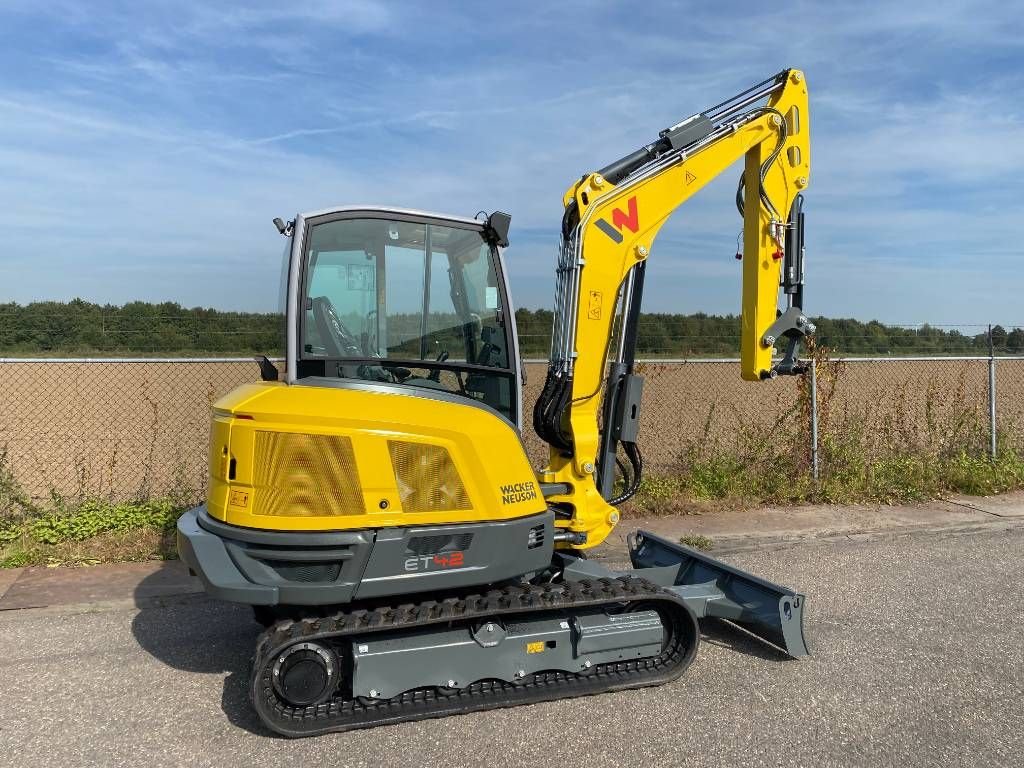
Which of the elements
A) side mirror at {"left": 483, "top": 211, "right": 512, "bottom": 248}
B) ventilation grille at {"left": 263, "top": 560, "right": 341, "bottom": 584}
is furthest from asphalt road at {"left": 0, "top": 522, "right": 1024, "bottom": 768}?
side mirror at {"left": 483, "top": 211, "right": 512, "bottom": 248}

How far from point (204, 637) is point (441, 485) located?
2.16m

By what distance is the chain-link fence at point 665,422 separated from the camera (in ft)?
28.5

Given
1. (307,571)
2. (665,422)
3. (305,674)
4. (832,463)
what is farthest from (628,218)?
(665,422)

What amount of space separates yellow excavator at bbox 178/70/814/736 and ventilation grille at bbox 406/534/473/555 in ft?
0.04

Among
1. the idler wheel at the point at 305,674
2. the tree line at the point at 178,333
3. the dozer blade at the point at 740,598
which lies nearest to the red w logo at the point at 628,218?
the dozer blade at the point at 740,598

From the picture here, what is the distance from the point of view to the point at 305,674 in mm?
3600

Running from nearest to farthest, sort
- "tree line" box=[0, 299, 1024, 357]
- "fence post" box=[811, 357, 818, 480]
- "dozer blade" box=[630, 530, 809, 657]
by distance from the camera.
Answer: "dozer blade" box=[630, 530, 809, 657]
"fence post" box=[811, 357, 818, 480]
"tree line" box=[0, 299, 1024, 357]

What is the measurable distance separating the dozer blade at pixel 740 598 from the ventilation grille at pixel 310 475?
2071 millimetres

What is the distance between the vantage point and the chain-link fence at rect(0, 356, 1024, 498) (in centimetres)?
869

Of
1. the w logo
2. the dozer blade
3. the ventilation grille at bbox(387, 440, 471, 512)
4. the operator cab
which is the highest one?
the w logo

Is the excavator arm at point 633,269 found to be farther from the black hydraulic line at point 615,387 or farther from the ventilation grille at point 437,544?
the ventilation grille at point 437,544

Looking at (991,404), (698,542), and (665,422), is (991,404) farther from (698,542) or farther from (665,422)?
(698,542)

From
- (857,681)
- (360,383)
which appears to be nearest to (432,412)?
(360,383)

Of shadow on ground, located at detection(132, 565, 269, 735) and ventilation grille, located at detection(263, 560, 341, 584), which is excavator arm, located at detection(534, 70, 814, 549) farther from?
shadow on ground, located at detection(132, 565, 269, 735)
